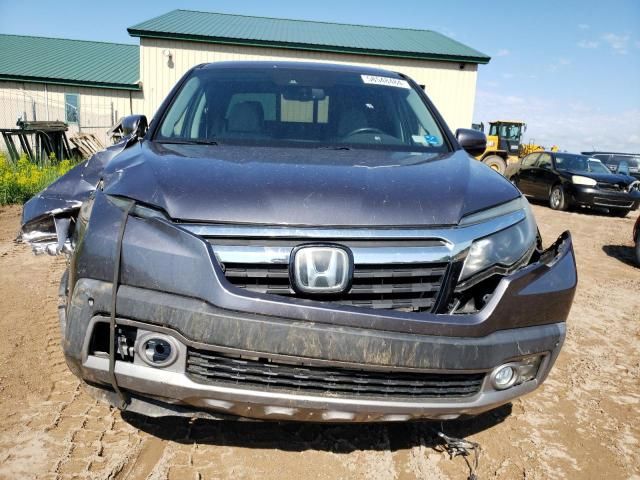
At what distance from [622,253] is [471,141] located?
6.40m

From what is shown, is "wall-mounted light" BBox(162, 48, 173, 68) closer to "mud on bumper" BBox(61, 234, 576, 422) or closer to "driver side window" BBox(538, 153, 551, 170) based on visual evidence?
"driver side window" BBox(538, 153, 551, 170)

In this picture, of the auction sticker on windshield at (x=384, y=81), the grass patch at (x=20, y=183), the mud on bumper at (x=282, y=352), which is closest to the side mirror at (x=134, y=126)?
the auction sticker on windshield at (x=384, y=81)

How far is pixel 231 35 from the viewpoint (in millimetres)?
18406

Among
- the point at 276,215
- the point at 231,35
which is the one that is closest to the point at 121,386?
the point at 276,215

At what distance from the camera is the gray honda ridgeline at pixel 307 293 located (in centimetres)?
168

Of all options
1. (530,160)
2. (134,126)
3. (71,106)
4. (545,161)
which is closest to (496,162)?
(530,160)

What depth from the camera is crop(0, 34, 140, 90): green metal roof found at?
21219 mm

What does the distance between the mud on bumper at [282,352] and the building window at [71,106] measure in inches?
873

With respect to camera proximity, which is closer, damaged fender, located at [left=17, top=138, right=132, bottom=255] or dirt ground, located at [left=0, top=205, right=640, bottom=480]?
dirt ground, located at [left=0, top=205, right=640, bottom=480]

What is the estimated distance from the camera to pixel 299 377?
1736 mm

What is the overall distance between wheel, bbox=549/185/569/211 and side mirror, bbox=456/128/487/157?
11.1 meters

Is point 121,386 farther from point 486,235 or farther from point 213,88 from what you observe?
point 213,88

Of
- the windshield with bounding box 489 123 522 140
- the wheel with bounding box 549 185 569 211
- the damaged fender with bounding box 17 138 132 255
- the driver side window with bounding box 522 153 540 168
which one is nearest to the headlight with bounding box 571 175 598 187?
the wheel with bounding box 549 185 569 211

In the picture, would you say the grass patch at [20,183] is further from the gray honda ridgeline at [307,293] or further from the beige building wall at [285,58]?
the beige building wall at [285,58]
